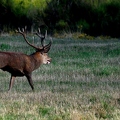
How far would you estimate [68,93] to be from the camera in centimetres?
1273

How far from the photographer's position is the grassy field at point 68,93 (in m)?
9.81

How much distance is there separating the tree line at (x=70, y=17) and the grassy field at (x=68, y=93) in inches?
1010

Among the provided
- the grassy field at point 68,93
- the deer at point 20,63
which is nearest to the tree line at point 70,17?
the grassy field at point 68,93

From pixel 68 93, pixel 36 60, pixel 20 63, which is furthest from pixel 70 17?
pixel 68 93

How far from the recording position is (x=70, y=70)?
1775 cm

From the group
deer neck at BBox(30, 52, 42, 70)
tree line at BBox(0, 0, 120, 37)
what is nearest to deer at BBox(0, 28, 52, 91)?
deer neck at BBox(30, 52, 42, 70)

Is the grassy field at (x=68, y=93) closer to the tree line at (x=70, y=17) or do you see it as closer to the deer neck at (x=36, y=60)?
the deer neck at (x=36, y=60)

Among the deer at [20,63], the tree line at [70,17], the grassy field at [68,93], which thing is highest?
the deer at [20,63]

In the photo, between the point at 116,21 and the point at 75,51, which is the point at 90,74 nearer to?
the point at 75,51

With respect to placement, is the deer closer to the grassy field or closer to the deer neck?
the deer neck

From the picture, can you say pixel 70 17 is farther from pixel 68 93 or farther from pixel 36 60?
pixel 68 93

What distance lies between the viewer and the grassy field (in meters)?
9.81

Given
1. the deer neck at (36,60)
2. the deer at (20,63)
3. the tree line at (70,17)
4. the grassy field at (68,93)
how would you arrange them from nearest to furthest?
1. the grassy field at (68,93)
2. the deer at (20,63)
3. the deer neck at (36,60)
4. the tree line at (70,17)

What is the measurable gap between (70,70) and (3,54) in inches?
176
